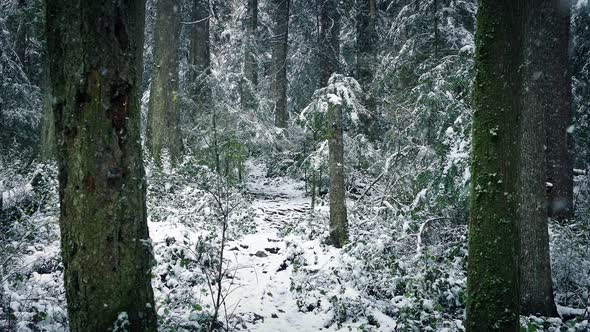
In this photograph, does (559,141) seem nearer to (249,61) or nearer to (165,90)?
(165,90)

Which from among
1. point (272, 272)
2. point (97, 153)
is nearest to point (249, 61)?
point (272, 272)

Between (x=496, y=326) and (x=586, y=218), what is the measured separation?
630cm

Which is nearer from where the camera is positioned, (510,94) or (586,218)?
(510,94)

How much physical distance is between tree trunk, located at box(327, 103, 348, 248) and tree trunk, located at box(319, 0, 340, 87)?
1.53m

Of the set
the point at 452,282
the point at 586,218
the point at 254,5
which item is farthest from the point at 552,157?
the point at 254,5

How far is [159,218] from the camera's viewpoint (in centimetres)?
821

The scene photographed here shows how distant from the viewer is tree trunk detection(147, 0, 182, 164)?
34.8 feet

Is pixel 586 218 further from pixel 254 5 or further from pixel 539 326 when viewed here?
pixel 254 5

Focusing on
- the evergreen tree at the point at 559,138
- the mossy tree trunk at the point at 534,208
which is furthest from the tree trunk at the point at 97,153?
the evergreen tree at the point at 559,138

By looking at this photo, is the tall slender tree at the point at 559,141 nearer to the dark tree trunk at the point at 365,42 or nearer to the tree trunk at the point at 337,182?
the tree trunk at the point at 337,182

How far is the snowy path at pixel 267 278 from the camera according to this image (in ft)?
18.2

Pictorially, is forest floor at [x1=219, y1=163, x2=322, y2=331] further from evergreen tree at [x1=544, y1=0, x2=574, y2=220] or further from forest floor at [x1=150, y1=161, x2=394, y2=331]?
evergreen tree at [x1=544, y1=0, x2=574, y2=220]

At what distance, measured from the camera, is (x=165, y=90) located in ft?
35.1

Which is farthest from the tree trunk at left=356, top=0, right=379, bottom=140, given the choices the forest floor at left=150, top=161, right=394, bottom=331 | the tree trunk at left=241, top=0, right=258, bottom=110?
the tree trunk at left=241, top=0, right=258, bottom=110
